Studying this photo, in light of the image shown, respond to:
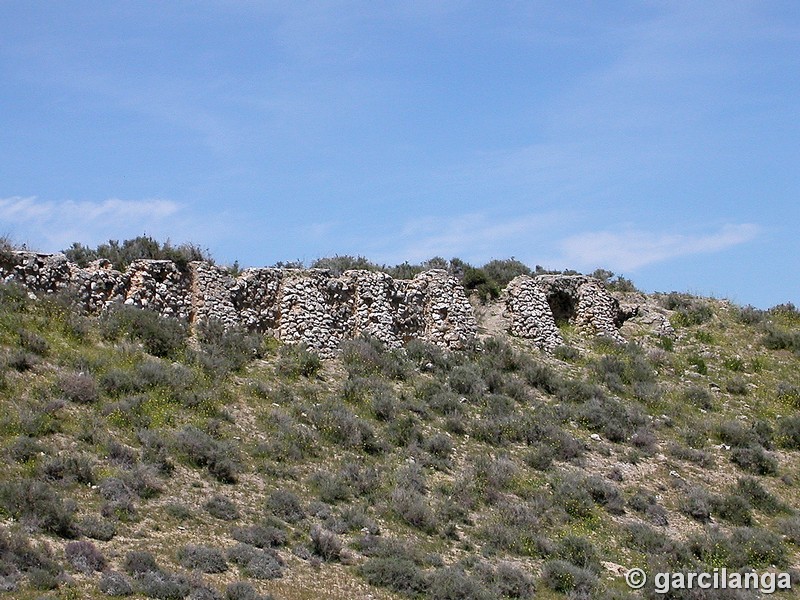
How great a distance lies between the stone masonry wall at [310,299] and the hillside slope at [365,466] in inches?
34.5

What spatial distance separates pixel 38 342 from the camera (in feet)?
73.0

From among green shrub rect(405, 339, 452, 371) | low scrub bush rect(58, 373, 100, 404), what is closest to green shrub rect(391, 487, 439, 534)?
low scrub bush rect(58, 373, 100, 404)

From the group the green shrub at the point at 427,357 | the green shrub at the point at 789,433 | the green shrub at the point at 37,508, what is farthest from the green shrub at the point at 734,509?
the green shrub at the point at 37,508

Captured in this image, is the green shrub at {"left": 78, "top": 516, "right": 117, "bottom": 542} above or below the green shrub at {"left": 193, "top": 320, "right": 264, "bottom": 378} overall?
below

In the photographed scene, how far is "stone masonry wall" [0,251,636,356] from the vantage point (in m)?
25.4

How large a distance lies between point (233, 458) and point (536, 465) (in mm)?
7566

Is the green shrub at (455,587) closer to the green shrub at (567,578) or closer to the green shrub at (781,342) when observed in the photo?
the green shrub at (567,578)

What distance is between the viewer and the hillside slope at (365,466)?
54.6 ft

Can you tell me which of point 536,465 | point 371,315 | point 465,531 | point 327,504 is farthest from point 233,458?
point 371,315

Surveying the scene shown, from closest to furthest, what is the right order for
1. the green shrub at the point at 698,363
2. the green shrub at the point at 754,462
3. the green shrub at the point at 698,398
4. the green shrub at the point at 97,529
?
the green shrub at the point at 97,529, the green shrub at the point at 754,462, the green shrub at the point at 698,398, the green shrub at the point at 698,363

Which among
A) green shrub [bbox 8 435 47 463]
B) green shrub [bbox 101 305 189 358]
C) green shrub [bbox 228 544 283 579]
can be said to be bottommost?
green shrub [bbox 228 544 283 579]

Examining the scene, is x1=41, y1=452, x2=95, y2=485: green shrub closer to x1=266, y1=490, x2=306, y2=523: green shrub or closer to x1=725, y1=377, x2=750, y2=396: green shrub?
x1=266, y1=490, x2=306, y2=523: green shrub

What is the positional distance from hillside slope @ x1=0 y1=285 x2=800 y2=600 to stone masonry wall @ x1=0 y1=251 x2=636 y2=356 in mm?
877

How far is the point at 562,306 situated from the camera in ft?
113
